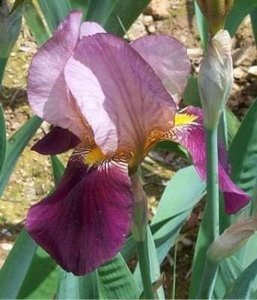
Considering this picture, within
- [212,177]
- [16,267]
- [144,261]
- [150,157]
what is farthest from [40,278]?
[150,157]

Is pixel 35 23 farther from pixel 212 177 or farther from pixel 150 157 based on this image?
pixel 212 177

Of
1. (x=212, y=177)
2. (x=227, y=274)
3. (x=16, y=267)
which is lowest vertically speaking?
(x=227, y=274)

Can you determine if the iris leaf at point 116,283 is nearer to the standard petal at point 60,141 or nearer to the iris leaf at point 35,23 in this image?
the standard petal at point 60,141

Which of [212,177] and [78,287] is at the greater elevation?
[212,177]

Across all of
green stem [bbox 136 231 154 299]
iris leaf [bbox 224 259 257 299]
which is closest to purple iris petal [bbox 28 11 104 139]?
green stem [bbox 136 231 154 299]

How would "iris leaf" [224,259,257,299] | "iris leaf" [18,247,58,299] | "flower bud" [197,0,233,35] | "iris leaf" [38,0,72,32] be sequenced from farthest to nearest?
"iris leaf" [38,0,72,32], "iris leaf" [18,247,58,299], "iris leaf" [224,259,257,299], "flower bud" [197,0,233,35]

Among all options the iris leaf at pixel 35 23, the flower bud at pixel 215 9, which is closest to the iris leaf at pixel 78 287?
the flower bud at pixel 215 9

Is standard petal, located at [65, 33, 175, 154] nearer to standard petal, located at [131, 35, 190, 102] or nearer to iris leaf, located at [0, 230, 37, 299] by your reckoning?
standard petal, located at [131, 35, 190, 102]

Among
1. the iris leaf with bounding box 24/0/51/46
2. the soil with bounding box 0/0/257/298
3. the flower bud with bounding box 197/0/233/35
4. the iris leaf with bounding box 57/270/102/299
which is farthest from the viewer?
the soil with bounding box 0/0/257/298
